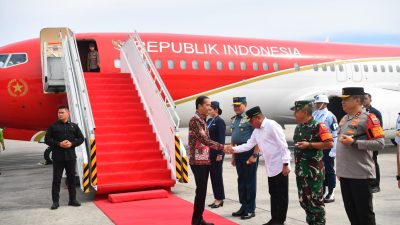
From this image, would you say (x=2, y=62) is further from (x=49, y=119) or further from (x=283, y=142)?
(x=283, y=142)

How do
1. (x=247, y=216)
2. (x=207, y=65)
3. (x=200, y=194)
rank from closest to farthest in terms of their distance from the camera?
(x=200, y=194) → (x=247, y=216) → (x=207, y=65)

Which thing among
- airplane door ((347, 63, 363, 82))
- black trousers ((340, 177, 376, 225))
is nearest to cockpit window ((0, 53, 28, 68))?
black trousers ((340, 177, 376, 225))

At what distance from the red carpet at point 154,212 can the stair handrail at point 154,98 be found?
1051 millimetres

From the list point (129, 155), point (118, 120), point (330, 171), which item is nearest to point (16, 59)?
point (118, 120)

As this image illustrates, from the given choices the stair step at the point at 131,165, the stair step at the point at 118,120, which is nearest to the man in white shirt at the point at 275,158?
the stair step at the point at 131,165

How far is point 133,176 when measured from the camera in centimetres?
792

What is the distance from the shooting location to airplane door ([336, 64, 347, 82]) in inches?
618

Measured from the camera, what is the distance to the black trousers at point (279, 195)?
5.37 meters

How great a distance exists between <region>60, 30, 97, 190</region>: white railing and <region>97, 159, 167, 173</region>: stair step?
0.37 m

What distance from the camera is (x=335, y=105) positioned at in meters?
15.1

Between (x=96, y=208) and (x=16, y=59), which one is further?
(x=16, y=59)

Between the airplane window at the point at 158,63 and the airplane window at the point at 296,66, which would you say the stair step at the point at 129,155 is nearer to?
the airplane window at the point at 158,63

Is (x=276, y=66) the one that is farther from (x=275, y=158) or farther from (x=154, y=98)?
(x=275, y=158)

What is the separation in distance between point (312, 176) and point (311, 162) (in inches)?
6.3
